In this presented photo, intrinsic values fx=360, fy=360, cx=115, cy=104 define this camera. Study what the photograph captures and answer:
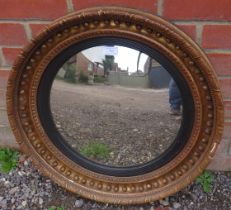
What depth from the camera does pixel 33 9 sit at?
4.04 ft

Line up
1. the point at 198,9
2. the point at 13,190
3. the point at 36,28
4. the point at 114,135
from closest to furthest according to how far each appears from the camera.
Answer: the point at 198,9 → the point at 36,28 → the point at 114,135 → the point at 13,190


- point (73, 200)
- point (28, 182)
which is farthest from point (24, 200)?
point (73, 200)

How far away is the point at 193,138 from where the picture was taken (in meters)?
1.27

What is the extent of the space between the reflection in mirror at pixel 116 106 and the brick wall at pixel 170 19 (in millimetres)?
152

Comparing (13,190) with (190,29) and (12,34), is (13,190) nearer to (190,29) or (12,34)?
(12,34)

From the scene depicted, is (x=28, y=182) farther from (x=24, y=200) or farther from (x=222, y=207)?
(x=222, y=207)

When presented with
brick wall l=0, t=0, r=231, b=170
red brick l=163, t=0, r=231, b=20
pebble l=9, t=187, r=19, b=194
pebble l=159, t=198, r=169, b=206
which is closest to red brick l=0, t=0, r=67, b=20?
brick wall l=0, t=0, r=231, b=170

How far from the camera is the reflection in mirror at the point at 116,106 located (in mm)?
1229

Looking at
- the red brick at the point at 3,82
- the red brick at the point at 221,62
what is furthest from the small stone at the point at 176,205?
the red brick at the point at 3,82

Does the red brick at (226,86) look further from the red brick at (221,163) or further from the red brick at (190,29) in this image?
the red brick at (221,163)

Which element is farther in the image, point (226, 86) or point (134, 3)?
point (226, 86)

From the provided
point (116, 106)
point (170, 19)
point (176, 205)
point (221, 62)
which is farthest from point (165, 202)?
point (170, 19)

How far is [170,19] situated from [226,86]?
0.32 metres

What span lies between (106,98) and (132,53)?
0.21 metres
